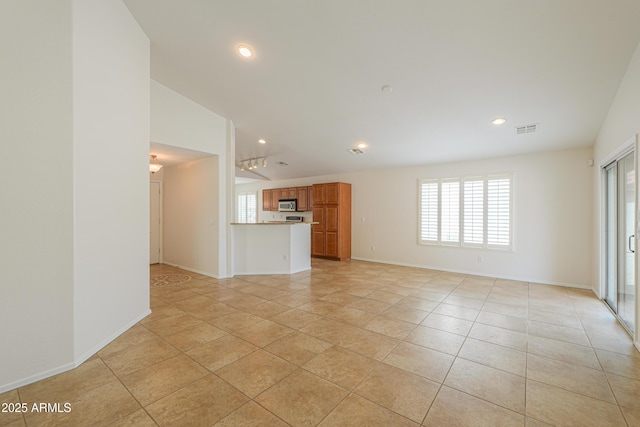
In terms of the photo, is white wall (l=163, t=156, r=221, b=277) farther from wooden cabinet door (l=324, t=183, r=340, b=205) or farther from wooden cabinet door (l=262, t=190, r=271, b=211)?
wooden cabinet door (l=262, t=190, r=271, b=211)

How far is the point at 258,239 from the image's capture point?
18.3ft

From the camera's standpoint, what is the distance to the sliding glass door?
9.93 ft

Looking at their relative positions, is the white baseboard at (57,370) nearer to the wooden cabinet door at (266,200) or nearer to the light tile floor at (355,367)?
the light tile floor at (355,367)

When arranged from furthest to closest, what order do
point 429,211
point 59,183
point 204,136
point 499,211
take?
point 429,211, point 499,211, point 204,136, point 59,183

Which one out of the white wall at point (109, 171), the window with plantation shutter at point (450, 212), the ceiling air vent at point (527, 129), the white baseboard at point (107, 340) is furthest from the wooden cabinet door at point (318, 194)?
the white baseboard at point (107, 340)

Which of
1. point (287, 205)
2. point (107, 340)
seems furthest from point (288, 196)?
point (107, 340)

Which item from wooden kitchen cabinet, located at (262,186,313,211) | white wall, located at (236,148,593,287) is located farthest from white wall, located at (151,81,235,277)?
white wall, located at (236,148,593,287)

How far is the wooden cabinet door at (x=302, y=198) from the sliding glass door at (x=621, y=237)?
6.42 m

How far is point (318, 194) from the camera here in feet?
25.7

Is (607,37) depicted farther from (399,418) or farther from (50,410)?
(50,410)

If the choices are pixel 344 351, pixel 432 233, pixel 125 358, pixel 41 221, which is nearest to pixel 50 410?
pixel 125 358

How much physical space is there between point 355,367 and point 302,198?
6474 mm

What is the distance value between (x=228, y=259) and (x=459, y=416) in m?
4.50

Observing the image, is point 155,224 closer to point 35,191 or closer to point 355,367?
point 35,191
